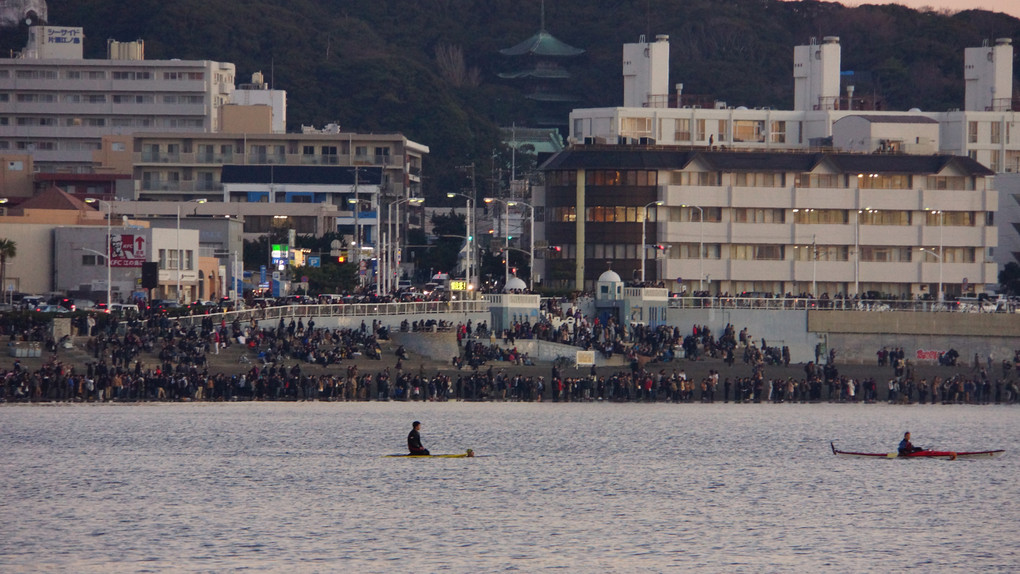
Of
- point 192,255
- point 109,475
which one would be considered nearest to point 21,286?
point 192,255

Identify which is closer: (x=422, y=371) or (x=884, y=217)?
(x=422, y=371)

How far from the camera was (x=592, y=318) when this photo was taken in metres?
105

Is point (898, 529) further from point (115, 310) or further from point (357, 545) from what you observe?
point (115, 310)

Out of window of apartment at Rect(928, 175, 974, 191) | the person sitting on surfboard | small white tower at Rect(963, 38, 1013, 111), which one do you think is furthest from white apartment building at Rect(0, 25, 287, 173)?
the person sitting on surfboard

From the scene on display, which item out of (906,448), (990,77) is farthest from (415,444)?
(990,77)

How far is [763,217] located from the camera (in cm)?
12744

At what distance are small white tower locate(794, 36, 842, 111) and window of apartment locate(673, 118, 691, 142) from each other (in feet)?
41.9

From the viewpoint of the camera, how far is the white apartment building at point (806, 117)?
145500mm

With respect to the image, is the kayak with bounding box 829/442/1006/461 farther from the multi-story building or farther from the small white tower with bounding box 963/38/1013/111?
the small white tower with bounding box 963/38/1013/111

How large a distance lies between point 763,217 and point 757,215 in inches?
18.5

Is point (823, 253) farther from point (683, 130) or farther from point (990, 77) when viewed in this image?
point (990, 77)

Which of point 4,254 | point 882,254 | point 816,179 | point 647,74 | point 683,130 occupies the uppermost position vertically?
point 647,74

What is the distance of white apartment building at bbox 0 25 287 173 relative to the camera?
600 feet

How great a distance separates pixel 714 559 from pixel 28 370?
43.8 meters
